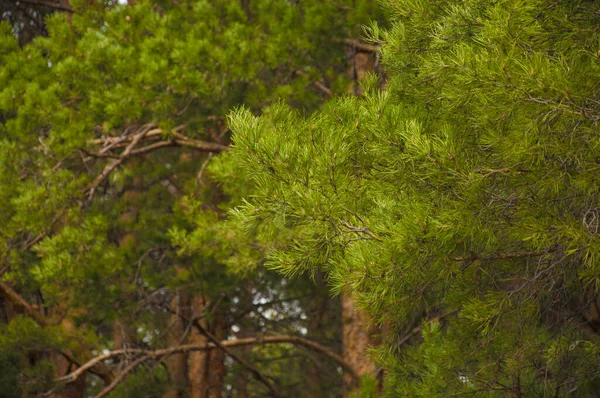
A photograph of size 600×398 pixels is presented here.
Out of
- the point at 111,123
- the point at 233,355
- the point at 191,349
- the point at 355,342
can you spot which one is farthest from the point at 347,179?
the point at 233,355

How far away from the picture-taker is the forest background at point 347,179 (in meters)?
3.84

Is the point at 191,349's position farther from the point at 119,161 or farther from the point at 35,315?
the point at 119,161

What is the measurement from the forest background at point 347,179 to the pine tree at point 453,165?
0.04ft

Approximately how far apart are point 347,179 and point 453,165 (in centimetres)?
61

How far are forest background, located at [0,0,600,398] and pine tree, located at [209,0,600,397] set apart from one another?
1 centimetres

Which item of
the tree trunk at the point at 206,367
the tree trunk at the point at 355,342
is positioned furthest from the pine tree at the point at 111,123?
the tree trunk at the point at 206,367

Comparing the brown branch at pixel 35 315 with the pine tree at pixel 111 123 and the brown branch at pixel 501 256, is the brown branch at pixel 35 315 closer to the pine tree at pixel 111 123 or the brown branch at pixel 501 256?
the pine tree at pixel 111 123

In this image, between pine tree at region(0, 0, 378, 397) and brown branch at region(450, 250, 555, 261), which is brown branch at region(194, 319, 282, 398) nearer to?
pine tree at region(0, 0, 378, 397)

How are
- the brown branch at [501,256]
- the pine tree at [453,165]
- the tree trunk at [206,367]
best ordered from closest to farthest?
the pine tree at [453,165]
the brown branch at [501,256]
the tree trunk at [206,367]

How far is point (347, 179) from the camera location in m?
4.23

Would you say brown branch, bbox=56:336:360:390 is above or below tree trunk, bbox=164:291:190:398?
below

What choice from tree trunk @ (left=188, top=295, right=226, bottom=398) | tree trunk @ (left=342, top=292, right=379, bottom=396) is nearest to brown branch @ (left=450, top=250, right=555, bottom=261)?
tree trunk @ (left=342, top=292, right=379, bottom=396)

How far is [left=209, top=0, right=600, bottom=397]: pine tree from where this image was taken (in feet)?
12.3

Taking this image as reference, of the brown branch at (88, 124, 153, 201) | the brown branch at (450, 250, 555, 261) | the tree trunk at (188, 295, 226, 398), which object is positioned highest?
the brown branch at (88, 124, 153, 201)
